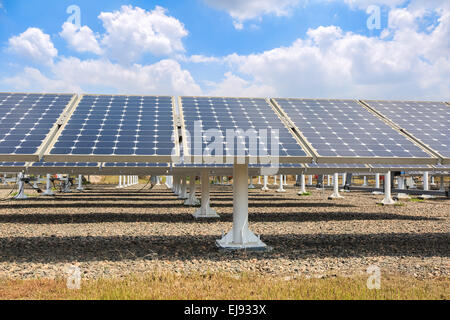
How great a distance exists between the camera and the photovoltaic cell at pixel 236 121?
40.4 feet

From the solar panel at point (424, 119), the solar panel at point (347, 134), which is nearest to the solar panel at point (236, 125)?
the solar panel at point (347, 134)

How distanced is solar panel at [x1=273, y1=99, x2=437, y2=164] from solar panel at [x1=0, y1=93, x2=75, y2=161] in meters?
8.08

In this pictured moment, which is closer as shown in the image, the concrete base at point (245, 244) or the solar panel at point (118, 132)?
the solar panel at point (118, 132)

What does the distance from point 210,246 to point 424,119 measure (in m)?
9.59

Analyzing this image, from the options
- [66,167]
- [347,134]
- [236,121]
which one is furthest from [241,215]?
[66,167]

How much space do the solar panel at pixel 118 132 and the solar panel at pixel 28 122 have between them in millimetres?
501

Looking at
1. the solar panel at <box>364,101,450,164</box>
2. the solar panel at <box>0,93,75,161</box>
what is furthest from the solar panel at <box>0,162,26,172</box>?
the solar panel at <box>364,101,450,164</box>

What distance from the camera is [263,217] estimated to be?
22125mm

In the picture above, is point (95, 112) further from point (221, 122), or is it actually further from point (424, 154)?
point (424, 154)

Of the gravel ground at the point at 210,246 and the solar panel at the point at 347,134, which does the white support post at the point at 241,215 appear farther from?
the solar panel at the point at 347,134

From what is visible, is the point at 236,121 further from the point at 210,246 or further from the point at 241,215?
the point at 210,246
